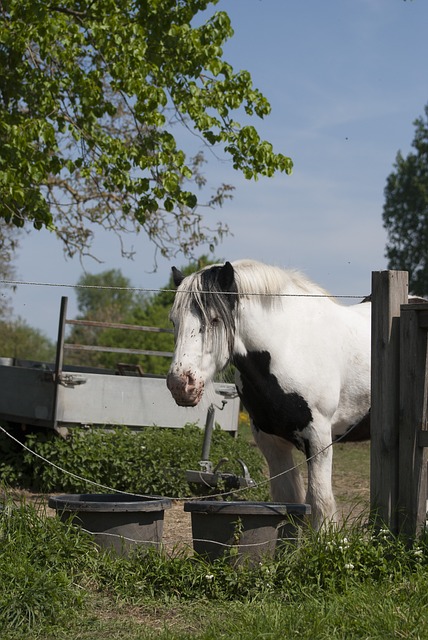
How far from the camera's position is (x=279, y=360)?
5594 millimetres

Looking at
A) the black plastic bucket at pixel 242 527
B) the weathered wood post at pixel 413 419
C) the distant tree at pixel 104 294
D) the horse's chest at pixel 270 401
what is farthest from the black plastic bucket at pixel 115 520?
the distant tree at pixel 104 294

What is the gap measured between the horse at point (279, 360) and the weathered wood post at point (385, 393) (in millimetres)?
551

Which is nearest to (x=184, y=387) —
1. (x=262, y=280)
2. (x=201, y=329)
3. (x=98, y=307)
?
(x=201, y=329)

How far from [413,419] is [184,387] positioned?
4.40 ft

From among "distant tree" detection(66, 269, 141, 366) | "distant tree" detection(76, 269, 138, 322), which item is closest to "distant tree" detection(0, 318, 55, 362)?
"distant tree" detection(66, 269, 141, 366)

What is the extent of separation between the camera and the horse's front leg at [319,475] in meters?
5.46

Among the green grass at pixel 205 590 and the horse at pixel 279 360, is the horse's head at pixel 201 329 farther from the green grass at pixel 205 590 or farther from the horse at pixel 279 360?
the green grass at pixel 205 590

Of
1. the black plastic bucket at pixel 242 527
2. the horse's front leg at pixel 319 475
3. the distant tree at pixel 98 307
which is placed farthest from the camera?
the distant tree at pixel 98 307

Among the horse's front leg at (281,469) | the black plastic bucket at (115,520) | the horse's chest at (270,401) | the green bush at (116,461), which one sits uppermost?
the horse's chest at (270,401)

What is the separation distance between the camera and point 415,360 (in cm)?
494

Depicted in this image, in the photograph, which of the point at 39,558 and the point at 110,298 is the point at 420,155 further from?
the point at 39,558

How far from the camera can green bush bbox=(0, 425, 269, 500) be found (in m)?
9.39

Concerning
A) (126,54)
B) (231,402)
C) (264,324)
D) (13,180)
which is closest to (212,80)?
(126,54)

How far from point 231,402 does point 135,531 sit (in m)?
6.07
